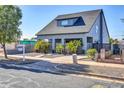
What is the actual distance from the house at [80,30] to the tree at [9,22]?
245 inches

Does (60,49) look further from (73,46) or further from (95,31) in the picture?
(95,31)

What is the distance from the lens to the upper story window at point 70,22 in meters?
22.3

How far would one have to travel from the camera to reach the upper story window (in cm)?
2229

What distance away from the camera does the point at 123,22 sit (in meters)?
14.0

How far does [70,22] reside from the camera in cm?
2288

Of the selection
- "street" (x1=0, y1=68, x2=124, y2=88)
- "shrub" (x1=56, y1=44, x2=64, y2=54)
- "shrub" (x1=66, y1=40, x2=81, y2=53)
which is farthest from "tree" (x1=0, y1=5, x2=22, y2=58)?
"street" (x1=0, y1=68, x2=124, y2=88)

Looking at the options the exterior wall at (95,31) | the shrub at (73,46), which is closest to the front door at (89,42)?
the exterior wall at (95,31)

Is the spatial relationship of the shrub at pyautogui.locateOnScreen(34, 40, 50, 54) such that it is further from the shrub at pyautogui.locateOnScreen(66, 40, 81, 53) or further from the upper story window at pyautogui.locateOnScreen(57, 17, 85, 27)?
the upper story window at pyautogui.locateOnScreen(57, 17, 85, 27)

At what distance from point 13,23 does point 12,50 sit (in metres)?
5.61

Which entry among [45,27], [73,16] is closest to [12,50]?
[45,27]

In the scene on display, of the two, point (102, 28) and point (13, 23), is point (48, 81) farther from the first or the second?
point (102, 28)

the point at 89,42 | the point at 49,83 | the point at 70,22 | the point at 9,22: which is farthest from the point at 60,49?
the point at 49,83

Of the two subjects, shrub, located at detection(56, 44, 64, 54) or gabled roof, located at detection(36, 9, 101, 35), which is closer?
shrub, located at detection(56, 44, 64, 54)
